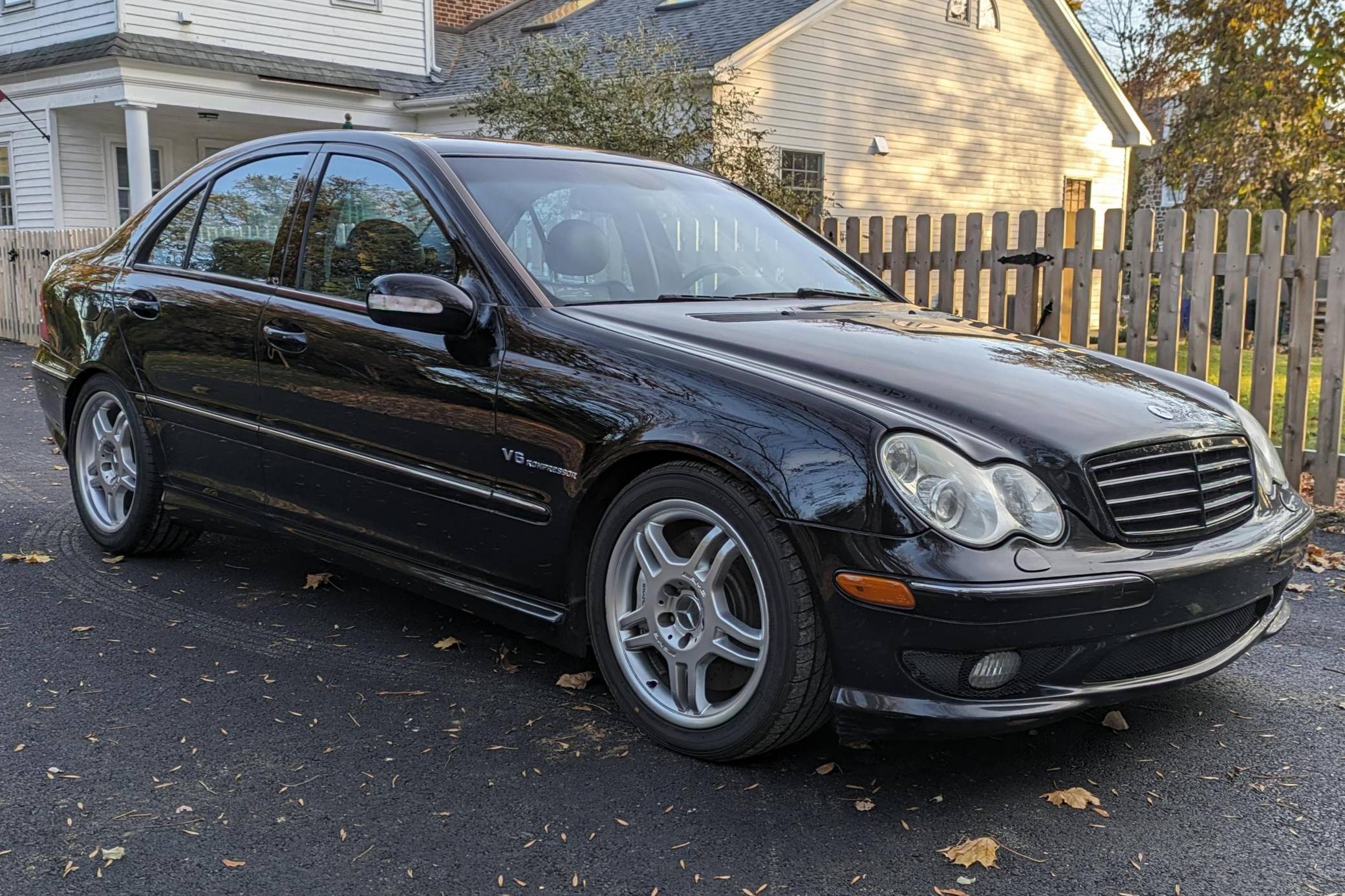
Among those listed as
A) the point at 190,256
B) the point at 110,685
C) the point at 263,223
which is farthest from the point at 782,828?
the point at 190,256

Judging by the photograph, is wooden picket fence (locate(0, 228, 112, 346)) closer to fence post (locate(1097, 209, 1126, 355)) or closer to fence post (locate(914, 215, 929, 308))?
fence post (locate(914, 215, 929, 308))

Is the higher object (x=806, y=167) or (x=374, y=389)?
(x=806, y=167)

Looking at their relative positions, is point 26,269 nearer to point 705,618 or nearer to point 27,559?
point 27,559

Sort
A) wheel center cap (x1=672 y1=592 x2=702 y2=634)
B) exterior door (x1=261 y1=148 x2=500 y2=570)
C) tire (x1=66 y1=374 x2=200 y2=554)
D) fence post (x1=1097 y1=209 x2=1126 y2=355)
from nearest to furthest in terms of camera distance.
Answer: wheel center cap (x1=672 y1=592 x2=702 y2=634), exterior door (x1=261 y1=148 x2=500 y2=570), tire (x1=66 y1=374 x2=200 y2=554), fence post (x1=1097 y1=209 x2=1126 y2=355)

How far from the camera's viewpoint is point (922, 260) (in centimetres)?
858

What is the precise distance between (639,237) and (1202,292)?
4.45 meters

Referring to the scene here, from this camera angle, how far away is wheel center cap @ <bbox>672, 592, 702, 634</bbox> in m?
3.30

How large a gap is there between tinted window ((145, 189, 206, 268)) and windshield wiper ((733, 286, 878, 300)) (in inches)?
91.0

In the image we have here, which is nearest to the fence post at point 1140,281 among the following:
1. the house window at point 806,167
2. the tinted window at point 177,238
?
the tinted window at point 177,238

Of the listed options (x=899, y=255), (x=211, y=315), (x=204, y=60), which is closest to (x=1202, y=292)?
(x=899, y=255)

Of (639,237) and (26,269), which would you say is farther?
(26,269)

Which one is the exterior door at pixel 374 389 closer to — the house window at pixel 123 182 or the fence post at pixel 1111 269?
the fence post at pixel 1111 269

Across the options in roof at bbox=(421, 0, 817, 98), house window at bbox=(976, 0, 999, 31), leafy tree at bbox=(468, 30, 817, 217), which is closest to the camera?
leafy tree at bbox=(468, 30, 817, 217)

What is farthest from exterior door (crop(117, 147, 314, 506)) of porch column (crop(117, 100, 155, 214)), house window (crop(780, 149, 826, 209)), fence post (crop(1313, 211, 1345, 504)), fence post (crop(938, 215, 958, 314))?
house window (crop(780, 149, 826, 209))
